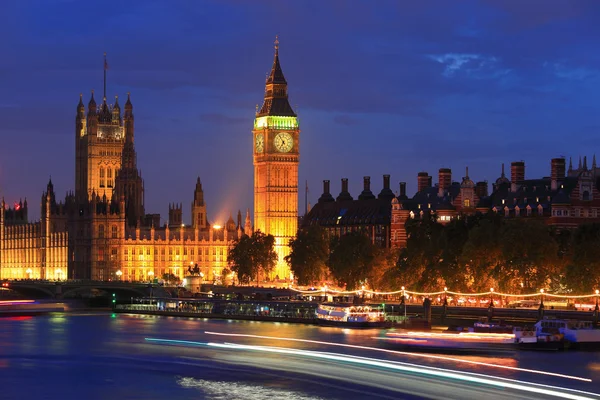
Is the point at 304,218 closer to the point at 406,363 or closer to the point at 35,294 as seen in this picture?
the point at 35,294

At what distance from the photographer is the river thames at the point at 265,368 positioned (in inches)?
2463

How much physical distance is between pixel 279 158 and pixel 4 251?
155ft

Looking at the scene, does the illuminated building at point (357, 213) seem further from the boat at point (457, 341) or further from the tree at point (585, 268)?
the boat at point (457, 341)

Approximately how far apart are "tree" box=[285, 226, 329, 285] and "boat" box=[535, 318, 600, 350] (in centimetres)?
5788

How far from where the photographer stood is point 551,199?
387 feet

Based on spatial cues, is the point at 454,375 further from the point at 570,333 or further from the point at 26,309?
the point at 26,309

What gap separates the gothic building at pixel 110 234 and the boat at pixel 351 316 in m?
62.2

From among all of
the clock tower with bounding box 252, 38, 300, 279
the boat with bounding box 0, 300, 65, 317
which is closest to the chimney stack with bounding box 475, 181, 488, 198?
the clock tower with bounding box 252, 38, 300, 279

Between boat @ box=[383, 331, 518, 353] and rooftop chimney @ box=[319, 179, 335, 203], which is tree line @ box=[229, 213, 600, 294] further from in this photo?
rooftop chimney @ box=[319, 179, 335, 203]

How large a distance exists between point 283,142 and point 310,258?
92.2ft

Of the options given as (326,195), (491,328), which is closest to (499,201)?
(491,328)

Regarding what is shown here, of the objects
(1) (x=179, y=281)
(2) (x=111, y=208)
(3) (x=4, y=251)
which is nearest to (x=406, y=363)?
(1) (x=179, y=281)

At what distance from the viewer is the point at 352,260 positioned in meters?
124


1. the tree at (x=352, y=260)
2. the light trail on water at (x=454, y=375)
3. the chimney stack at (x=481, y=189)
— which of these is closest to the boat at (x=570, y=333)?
the light trail on water at (x=454, y=375)
